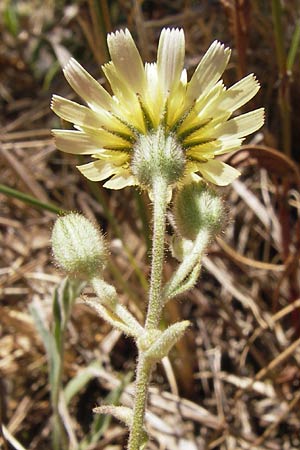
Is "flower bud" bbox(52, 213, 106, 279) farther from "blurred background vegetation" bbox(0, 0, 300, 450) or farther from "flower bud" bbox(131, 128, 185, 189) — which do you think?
"blurred background vegetation" bbox(0, 0, 300, 450)

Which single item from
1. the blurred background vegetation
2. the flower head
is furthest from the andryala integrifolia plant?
the blurred background vegetation

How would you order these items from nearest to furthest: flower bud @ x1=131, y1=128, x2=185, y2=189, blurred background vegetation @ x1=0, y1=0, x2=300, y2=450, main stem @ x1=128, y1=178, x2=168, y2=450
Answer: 1. main stem @ x1=128, y1=178, x2=168, y2=450
2. flower bud @ x1=131, y1=128, x2=185, y2=189
3. blurred background vegetation @ x1=0, y1=0, x2=300, y2=450

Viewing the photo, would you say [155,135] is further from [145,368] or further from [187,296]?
[187,296]

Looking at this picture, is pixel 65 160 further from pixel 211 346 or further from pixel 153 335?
pixel 153 335

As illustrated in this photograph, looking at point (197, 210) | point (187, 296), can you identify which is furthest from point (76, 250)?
point (187, 296)

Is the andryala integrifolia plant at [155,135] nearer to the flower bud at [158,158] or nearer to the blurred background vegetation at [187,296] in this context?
the flower bud at [158,158]

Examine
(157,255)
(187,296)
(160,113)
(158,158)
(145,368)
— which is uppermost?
(160,113)

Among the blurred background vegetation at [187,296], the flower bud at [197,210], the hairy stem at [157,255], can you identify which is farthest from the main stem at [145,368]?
the blurred background vegetation at [187,296]
